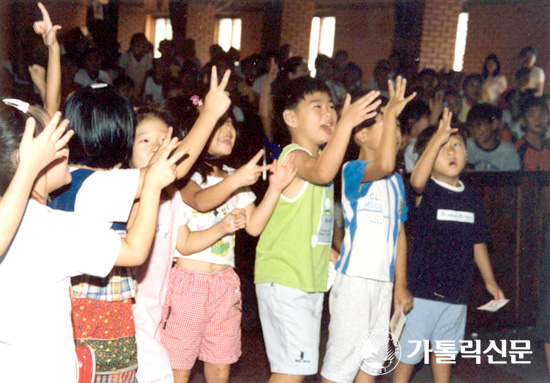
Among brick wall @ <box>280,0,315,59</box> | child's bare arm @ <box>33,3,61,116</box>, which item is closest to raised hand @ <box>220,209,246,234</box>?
child's bare arm @ <box>33,3,61,116</box>

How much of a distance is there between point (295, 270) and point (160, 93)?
3254mm

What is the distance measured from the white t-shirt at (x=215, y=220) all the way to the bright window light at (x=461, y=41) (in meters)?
6.99

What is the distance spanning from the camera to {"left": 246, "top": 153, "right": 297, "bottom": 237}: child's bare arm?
2314 mm

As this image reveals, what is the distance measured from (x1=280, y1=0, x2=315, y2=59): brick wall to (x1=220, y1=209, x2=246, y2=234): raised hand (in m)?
6.58

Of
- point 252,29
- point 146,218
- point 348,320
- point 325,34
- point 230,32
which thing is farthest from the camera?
point 325,34

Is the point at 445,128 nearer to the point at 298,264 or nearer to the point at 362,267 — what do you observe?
the point at 362,267

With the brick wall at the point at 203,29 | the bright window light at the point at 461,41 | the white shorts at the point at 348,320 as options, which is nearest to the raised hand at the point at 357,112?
the white shorts at the point at 348,320

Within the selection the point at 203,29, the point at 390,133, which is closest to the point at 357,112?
the point at 390,133

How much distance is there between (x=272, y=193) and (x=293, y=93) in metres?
0.51

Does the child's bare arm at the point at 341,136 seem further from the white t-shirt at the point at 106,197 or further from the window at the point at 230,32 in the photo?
the window at the point at 230,32

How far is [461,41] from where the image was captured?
9859 millimetres

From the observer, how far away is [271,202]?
2.34 metres

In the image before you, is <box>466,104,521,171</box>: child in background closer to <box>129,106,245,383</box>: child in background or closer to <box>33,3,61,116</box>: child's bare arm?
<box>129,106,245,383</box>: child in background

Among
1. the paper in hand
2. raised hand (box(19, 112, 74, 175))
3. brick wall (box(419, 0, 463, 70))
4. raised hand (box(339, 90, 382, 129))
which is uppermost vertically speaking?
brick wall (box(419, 0, 463, 70))
